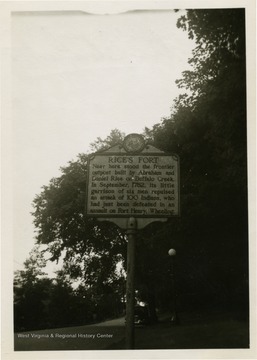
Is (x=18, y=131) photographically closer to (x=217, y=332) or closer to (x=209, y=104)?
(x=209, y=104)

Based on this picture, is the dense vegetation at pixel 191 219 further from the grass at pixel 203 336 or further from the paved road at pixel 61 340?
the paved road at pixel 61 340

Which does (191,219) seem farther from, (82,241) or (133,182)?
(82,241)

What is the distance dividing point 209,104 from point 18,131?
15.6 feet

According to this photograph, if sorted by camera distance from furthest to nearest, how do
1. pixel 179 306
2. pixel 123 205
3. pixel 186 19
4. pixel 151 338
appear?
pixel 179 306 < pixel 151 338 < pixel 186 19 < pixel 123 205

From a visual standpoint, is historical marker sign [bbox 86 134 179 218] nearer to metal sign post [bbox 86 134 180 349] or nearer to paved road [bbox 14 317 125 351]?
metal sign post [bbox 86 134 180 349]

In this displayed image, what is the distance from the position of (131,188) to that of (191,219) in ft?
14.1

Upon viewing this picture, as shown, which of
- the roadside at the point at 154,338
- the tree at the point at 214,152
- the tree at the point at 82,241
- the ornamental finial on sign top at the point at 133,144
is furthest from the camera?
the tree at the point at 82,241

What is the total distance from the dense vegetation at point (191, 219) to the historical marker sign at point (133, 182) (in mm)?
1707

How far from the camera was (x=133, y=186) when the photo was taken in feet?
Answer: 30.6

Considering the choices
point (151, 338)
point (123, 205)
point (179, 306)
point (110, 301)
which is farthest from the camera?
point (110, 301)

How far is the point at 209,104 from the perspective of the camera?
11469 millimetres

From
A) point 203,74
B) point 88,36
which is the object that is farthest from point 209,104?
point 88,36

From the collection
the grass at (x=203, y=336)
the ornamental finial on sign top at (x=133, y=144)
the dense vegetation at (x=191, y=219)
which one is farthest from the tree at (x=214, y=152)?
the ornamental finial on sign top at (x=133, y=144)

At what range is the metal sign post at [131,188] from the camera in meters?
9.30
